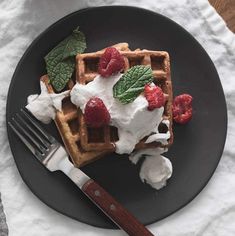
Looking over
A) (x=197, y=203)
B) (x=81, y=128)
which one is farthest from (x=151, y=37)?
(x=197, y=203)

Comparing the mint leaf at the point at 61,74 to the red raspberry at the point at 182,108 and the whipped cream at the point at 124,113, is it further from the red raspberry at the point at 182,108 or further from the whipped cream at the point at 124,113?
the red raspberry at the point at 182,108

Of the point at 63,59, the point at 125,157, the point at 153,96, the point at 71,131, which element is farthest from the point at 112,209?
the point at 63,59

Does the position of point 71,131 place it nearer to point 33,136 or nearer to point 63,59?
point 33,136

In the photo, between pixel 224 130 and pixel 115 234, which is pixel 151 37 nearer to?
pixel 224 130

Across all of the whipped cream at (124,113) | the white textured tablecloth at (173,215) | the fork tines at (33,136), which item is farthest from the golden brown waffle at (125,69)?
the white textured tablecloth at (173,215)

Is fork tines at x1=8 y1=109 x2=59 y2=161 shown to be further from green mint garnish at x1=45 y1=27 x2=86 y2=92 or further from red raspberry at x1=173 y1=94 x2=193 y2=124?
red raspberry at x1=173 y1=94 x2=193 y2=124

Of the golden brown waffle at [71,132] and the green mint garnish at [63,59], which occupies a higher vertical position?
the green mint garnish at [63,59]
